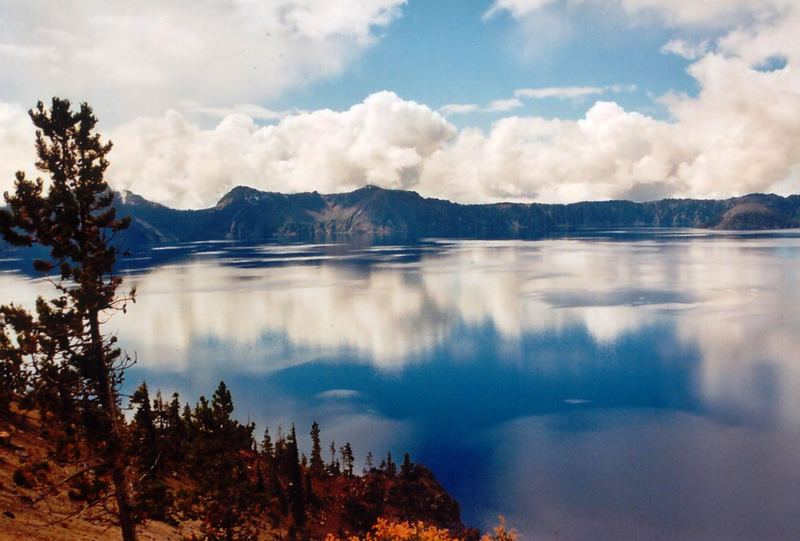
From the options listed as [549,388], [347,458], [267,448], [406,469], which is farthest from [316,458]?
[549,388]

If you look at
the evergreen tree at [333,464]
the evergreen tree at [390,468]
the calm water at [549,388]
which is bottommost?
the evergreen tree at [333,464]

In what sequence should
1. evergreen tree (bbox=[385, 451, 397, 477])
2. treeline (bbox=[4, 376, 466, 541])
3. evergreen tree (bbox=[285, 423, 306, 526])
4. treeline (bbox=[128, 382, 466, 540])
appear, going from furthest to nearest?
evergreen tree (bbox=[385, 451, 397, 477])
evergreen tree (bbox=[285, 423, 306, 526])
treeline (bbox=[128, 382, 466, 540])
treeline (bbox=[4, 376, 466, 541])

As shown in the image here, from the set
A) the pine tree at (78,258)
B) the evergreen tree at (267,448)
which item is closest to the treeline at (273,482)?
the evergreen tree at (267,448)

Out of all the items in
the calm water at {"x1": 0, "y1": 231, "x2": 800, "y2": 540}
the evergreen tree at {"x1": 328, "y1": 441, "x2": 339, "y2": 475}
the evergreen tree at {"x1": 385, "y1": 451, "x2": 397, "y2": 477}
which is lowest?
the evergreen tree at {"x1": 328, "y1": 441, "x2": 339, "y2": 475}

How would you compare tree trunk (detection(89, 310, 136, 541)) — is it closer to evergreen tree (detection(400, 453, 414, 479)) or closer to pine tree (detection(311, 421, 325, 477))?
evergreen tree (detection(400, 453, 414, 479))

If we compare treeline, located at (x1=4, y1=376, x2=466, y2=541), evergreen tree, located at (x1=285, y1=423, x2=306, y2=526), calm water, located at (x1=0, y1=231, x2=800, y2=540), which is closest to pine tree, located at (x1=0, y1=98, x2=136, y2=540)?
treeline, located at (x1=4, y1=376, x2=466, y2=541)

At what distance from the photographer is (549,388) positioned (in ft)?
276

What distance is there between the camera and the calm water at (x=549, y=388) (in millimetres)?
51469

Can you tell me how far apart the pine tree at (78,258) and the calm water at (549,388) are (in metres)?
41.9

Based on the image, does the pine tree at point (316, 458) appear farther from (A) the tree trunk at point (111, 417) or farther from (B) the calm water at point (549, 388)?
(A) the tree trunk at point (111, 417)

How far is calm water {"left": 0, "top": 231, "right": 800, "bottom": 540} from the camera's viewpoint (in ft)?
169

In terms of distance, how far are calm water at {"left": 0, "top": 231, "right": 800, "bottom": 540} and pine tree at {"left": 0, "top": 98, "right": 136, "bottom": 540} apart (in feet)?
138

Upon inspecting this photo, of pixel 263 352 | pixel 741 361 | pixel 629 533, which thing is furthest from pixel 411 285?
pixel 629 533

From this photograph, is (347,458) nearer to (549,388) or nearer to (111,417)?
(549,388)
